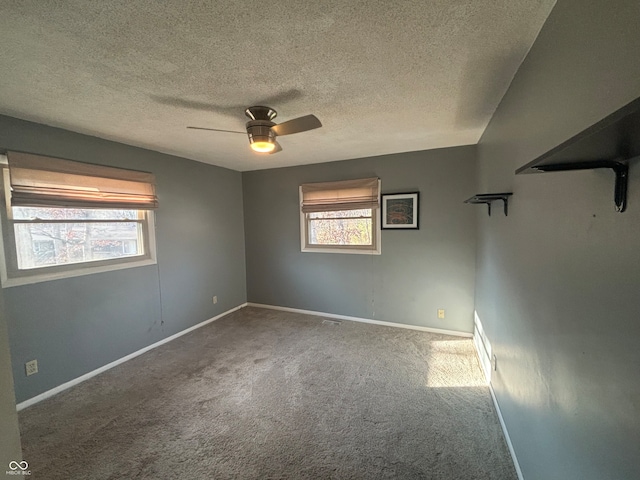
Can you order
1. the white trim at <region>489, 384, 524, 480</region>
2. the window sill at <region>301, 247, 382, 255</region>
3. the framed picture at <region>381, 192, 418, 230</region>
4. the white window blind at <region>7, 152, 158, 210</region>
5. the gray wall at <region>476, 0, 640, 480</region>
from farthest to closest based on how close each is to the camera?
1. the window sill at <region>301, 247, 382, 255</region>
2. the framed picture at <region>381, 192, 418, 230</region>
3. the white window blind at <region>7, 152, 158, 210</region>
4. the white trim at <region>489, 384, 524, 480</region>
5. the gray wall at <region>476, 0, 640, 480</region>

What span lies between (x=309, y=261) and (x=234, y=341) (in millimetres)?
1544

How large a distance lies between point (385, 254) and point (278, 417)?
2.37 metres

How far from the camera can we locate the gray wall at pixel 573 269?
28.3 inches

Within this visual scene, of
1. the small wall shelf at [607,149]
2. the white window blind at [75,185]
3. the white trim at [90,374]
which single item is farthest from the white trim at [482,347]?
the white window blind at [75,185]

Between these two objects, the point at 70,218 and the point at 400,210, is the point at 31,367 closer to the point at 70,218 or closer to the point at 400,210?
the point at 70,218

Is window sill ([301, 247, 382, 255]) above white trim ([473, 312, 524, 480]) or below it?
above

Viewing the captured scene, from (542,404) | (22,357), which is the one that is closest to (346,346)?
(542,404)

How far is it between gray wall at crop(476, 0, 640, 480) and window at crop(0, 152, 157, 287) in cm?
347

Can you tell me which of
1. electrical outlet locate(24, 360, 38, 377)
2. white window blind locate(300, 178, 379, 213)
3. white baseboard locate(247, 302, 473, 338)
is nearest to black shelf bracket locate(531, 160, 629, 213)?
white window blind locate(300, 178, 379, 213)

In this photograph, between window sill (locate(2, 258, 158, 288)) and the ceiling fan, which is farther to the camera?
window sill (locate(2, 258, 158, 288))

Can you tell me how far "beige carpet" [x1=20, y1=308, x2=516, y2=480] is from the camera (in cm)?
169

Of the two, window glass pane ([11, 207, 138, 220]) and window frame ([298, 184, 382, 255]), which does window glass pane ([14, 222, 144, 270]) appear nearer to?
window glass pane ([11, 207, 138, 220])

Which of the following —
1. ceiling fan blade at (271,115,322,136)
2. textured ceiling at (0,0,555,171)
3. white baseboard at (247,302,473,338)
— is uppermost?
textured ceiling at (0,0,555,171)

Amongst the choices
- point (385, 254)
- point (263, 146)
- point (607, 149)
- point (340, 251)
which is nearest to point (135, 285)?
point (263, 146)
